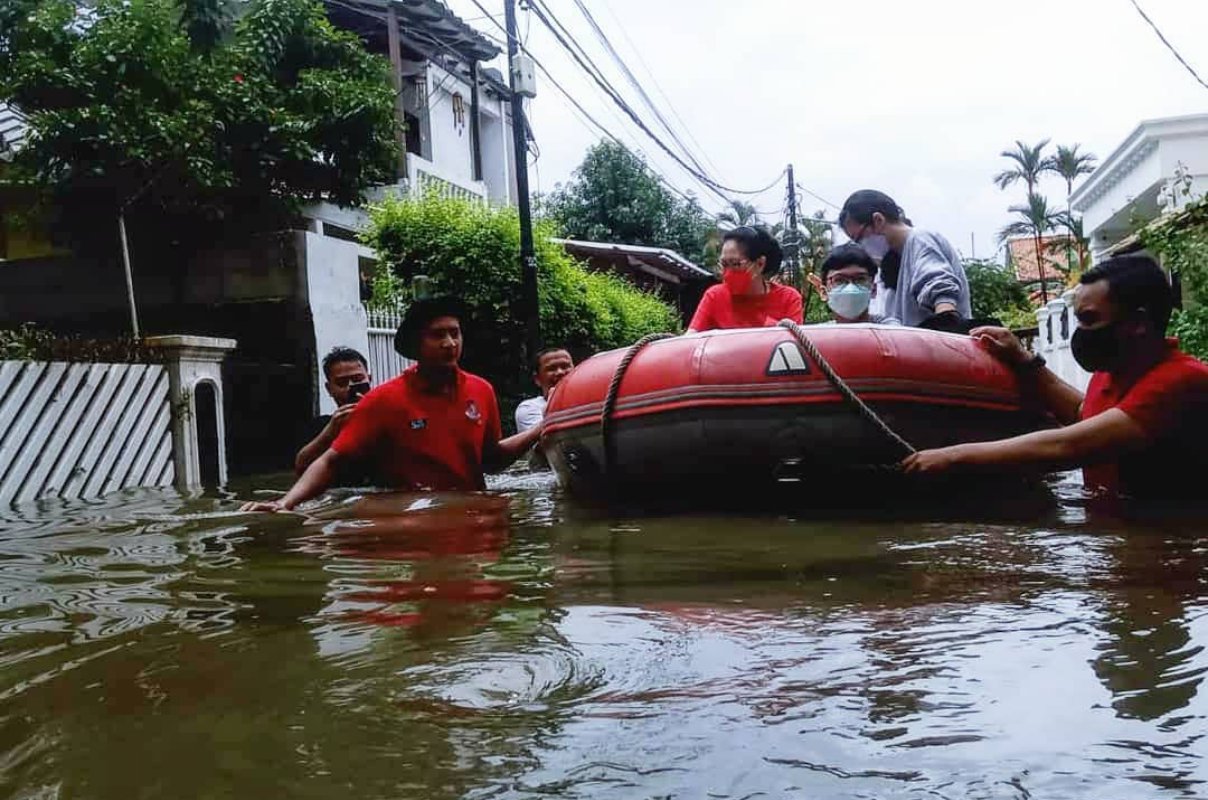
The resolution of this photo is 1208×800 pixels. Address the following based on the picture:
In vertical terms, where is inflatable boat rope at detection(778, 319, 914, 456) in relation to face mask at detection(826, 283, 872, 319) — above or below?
below

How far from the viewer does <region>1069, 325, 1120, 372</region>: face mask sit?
3.73 m

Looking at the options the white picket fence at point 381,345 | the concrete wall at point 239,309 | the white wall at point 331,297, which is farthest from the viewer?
the white picket fence at point 381,345

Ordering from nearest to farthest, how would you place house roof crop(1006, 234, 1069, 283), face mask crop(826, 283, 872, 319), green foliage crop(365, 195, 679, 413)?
face mask crop(826, 283, 872, 319) → green foliage crop(365, 195, 679, 413) → house roof crop(1006, 234, 1069, 283)

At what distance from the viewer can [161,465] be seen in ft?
26.5

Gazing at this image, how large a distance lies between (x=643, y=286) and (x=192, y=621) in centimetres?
2344

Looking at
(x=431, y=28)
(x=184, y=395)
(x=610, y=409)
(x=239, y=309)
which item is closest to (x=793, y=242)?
(x=431, y=28)

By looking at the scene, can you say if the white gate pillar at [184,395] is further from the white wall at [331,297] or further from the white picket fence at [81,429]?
the white wall at [331,297]

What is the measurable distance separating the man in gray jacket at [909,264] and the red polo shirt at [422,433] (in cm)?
200

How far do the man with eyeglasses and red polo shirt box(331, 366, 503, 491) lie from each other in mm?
1724

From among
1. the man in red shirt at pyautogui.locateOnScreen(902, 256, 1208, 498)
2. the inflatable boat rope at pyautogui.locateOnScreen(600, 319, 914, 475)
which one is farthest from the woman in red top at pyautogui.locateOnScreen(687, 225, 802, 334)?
the man in red shirt at pyautogui.locateOnScreen(902, 256, 1208, 498)

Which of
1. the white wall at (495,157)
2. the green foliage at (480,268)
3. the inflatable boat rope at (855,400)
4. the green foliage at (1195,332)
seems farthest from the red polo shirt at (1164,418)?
the white wall at (495,157)

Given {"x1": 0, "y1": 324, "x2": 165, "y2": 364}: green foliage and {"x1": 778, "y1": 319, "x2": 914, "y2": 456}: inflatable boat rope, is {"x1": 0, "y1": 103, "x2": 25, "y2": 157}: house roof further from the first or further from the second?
{"x1": 778, "y1": 319, "x2": 914, "y2": 456}: inflatable boat rope

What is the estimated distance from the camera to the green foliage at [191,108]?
10.2m

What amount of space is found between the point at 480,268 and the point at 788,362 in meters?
9.48
